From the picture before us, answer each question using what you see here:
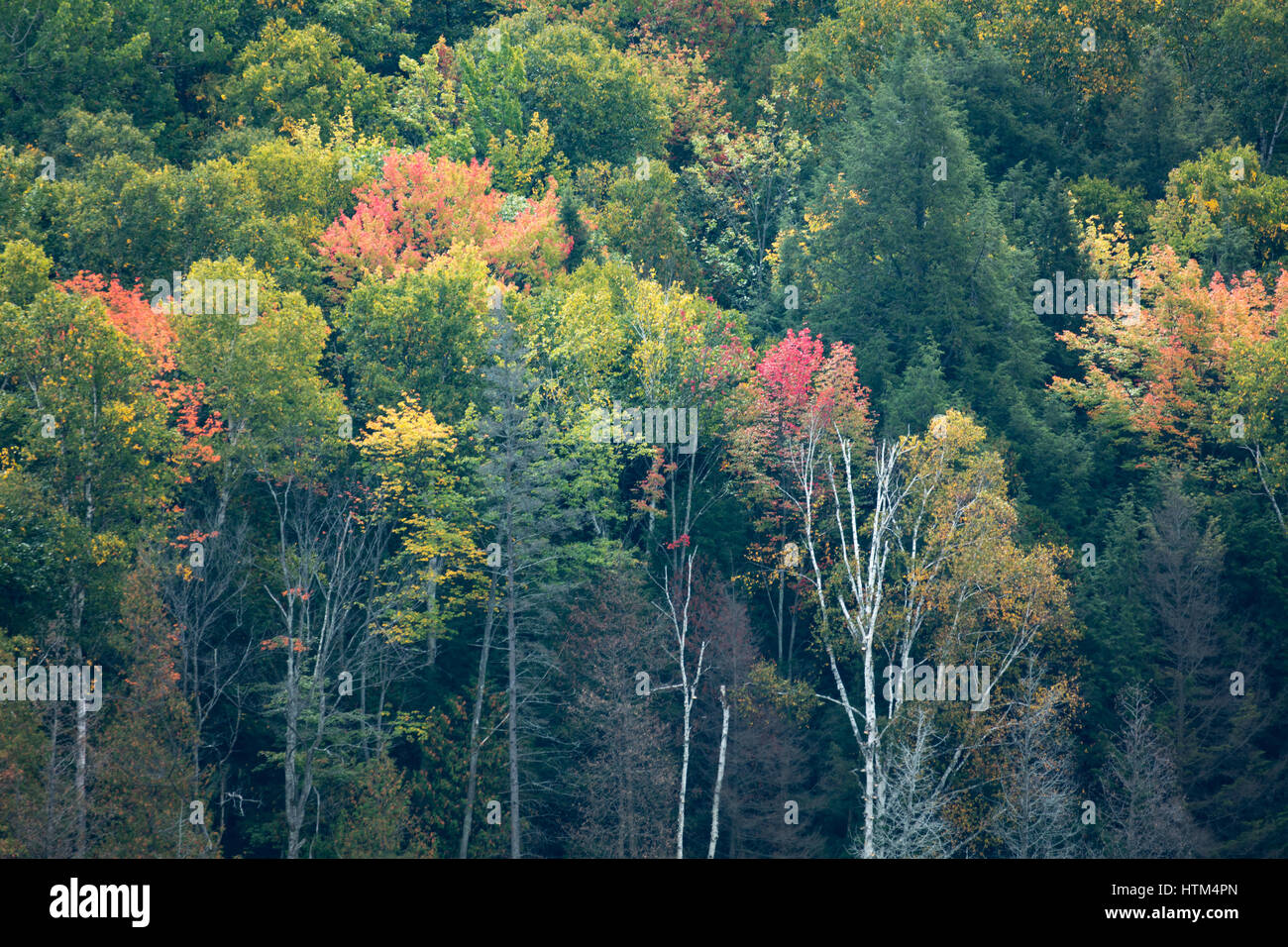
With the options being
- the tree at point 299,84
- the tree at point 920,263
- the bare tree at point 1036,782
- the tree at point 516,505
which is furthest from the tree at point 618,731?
the tree at point 299,84

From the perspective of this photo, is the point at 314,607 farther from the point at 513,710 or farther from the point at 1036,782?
the point at 1036,782

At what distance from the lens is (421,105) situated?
8012cm

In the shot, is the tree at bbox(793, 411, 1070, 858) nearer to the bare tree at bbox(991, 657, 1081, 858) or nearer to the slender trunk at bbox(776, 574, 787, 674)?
the bare tree at bbox(991, 657, 1081, 858)

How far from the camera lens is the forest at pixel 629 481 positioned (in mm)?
48000

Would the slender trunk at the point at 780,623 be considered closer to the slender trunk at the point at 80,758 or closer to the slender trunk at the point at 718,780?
the slender trunk at the point at 718,780

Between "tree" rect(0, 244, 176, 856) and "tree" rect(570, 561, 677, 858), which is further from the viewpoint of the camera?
"tree" rect(570, 561, 677, 858)

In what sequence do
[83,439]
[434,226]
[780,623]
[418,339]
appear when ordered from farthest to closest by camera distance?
[434,226]
[418,339]
[780,623]
[83,439]

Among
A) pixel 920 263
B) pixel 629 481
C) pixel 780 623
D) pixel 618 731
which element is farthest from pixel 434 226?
pixel 618 731

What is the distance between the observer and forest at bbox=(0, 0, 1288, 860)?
157 ft

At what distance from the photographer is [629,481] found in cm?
6084

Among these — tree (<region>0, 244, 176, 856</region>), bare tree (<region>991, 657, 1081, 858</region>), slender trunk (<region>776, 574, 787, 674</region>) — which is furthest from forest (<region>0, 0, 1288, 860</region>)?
slender trunk (<region>776, 574, 787, 674</region>)

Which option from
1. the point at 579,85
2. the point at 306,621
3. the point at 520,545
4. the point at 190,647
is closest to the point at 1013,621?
the point at 520,545
